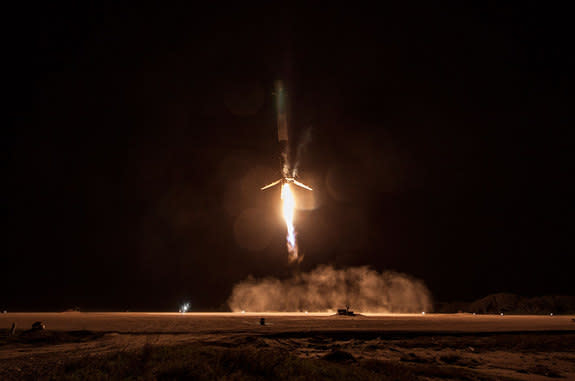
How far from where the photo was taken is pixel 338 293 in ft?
256

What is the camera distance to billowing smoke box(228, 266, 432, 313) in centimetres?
7538

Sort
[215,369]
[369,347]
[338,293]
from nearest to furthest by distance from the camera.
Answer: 1. [215,369]
2. [369,347]
3. [338,293]

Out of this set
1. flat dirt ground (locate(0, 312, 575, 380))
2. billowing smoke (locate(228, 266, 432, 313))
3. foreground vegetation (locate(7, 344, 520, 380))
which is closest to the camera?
foreground vegetation (locate(7, 344, 520, 380))

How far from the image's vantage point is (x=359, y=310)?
74062mm

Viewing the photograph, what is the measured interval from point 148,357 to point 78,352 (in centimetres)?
596

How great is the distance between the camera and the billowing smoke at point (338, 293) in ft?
247

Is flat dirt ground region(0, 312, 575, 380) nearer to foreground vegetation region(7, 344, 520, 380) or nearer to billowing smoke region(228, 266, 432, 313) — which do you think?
foreground vegetation region(7, 344, 520, 380)

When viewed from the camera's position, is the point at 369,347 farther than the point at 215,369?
Yes

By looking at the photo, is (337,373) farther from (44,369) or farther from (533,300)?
Answer: (533,300)

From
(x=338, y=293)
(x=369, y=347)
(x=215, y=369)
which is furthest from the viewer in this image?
(x=338, y=293)

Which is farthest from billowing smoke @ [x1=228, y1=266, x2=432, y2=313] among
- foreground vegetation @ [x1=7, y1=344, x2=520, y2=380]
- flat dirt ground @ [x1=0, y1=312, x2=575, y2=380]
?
foreground vegetation @ [x1=7, y1=344, x2=520, y2=380]

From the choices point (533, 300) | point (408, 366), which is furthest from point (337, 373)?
point (533, 300)

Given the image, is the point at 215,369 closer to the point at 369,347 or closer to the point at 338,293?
the point at 369,347

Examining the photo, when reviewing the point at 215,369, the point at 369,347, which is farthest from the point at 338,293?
the point at 215,369
